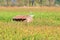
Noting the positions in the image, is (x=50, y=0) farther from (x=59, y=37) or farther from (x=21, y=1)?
(x=59, y=37)

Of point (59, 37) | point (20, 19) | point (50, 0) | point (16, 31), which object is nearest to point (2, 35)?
point (16, 31)

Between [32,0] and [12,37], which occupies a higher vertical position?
[12,37]

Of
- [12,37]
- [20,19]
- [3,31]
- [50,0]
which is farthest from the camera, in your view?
[50,0]

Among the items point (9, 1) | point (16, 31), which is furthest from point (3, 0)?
point (16, 31)

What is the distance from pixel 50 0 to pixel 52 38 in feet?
217

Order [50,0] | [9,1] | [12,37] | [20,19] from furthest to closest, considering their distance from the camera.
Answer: [50,0] → [9,1] → [20,19] → [12,37]

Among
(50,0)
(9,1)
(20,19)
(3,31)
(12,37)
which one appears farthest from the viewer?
(50,0)

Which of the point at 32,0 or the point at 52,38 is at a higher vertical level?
the point at 52,38

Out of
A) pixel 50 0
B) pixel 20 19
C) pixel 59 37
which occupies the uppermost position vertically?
pixel 59 37

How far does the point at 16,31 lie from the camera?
29.5ft

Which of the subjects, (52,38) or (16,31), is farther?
(16,31)

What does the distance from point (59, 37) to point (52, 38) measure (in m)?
0.42

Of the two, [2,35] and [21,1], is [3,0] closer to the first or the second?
[21,1]

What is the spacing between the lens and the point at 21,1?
231ft
